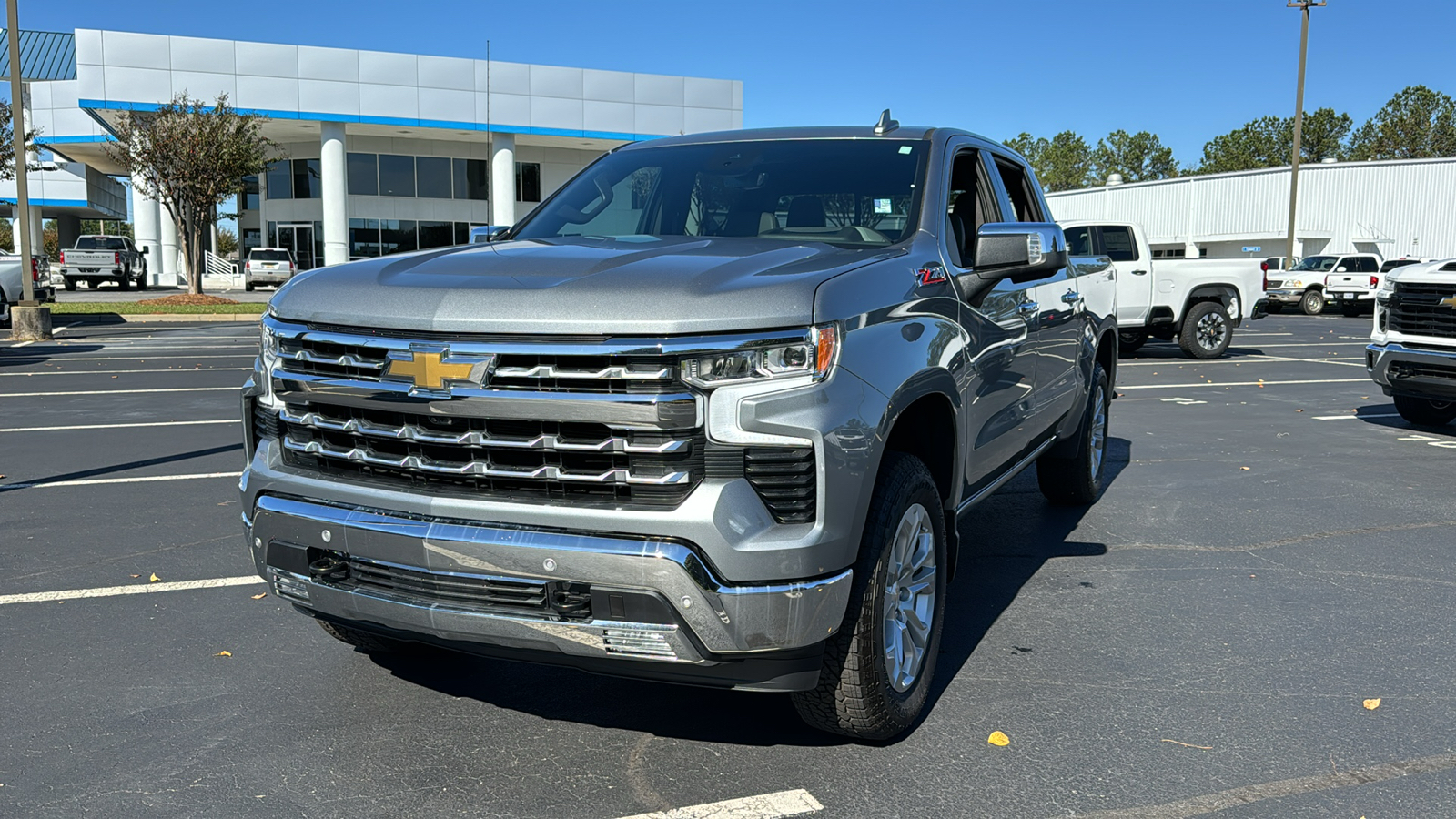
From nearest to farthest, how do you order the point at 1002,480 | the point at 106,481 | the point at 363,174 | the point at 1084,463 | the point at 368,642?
1. the point at 368,642
2. the point at 1002,480
3. the point at 1084,463
4. the point at 106,481
5. the point at 363,174

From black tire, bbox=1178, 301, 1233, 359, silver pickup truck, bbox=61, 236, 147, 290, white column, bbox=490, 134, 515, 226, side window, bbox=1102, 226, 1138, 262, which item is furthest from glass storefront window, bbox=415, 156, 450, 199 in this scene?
black tire, bbox=1178, 301, 1233, 359

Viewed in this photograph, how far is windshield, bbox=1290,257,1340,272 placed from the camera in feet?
110

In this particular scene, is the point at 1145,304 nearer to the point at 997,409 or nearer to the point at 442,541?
the point at 997,409

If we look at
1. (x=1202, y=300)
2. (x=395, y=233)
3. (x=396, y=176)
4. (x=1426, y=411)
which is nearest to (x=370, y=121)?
(x=396, y=176)

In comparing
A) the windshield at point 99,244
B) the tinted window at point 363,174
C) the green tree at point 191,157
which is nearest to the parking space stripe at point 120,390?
the green tree at point 191,157

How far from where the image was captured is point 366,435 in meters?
3.24

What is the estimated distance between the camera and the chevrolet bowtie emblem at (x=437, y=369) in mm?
3059

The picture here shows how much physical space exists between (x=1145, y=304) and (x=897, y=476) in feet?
49.3

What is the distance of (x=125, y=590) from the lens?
510cm

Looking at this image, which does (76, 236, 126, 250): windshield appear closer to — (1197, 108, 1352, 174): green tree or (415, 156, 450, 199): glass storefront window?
(415, 156, 450, 199): glass storefront window

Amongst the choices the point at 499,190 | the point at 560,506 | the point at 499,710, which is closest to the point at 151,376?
the point at 499,710

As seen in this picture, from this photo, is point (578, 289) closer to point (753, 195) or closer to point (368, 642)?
point (753, 195)

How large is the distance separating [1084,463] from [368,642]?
431 cm

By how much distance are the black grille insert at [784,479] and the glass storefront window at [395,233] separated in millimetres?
46489
